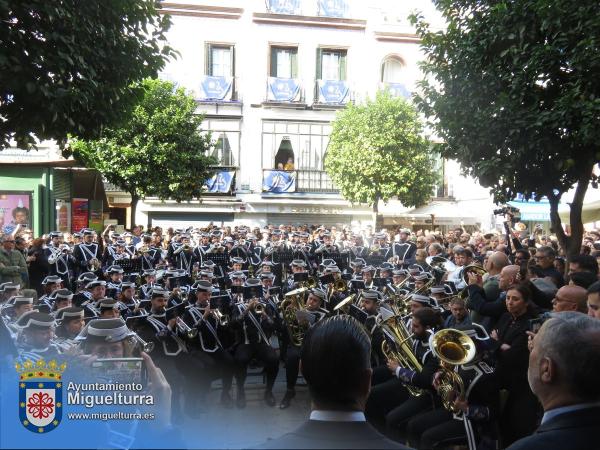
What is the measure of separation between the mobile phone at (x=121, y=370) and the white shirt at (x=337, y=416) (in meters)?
2.26

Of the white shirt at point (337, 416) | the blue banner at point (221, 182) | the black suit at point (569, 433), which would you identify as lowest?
the black suit at point (569, 433)

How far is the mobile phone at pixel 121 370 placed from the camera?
13.1 ft

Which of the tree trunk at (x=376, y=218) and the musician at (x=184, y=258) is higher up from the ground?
the tree trunk at (x=376, y=218)

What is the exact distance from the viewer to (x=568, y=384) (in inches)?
91.7

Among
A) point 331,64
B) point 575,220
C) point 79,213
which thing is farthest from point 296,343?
point 331,64

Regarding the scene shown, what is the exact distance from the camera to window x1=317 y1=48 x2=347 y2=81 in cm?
3009

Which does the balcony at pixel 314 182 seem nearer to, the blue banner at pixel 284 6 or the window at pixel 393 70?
the window at pixel 393 70

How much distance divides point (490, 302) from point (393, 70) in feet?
86.4

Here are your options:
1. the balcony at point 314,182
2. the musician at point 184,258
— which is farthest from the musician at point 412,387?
the balcony at point 314,182

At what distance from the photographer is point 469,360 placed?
15.9 feet

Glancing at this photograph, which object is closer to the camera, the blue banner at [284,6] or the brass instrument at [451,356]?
the brass instrument at [451,356]

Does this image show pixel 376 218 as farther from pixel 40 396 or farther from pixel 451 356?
pixel 40 396

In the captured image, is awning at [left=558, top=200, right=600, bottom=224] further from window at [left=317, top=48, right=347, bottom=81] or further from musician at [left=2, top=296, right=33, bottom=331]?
musician at [left=2, top=296, right=33, bottom=331]

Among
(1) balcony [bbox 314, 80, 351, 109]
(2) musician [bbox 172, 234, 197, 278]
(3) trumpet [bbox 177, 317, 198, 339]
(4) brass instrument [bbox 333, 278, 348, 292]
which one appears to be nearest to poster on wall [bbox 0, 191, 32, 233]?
(2) musician [bbox 172, 234, 197, 278]
